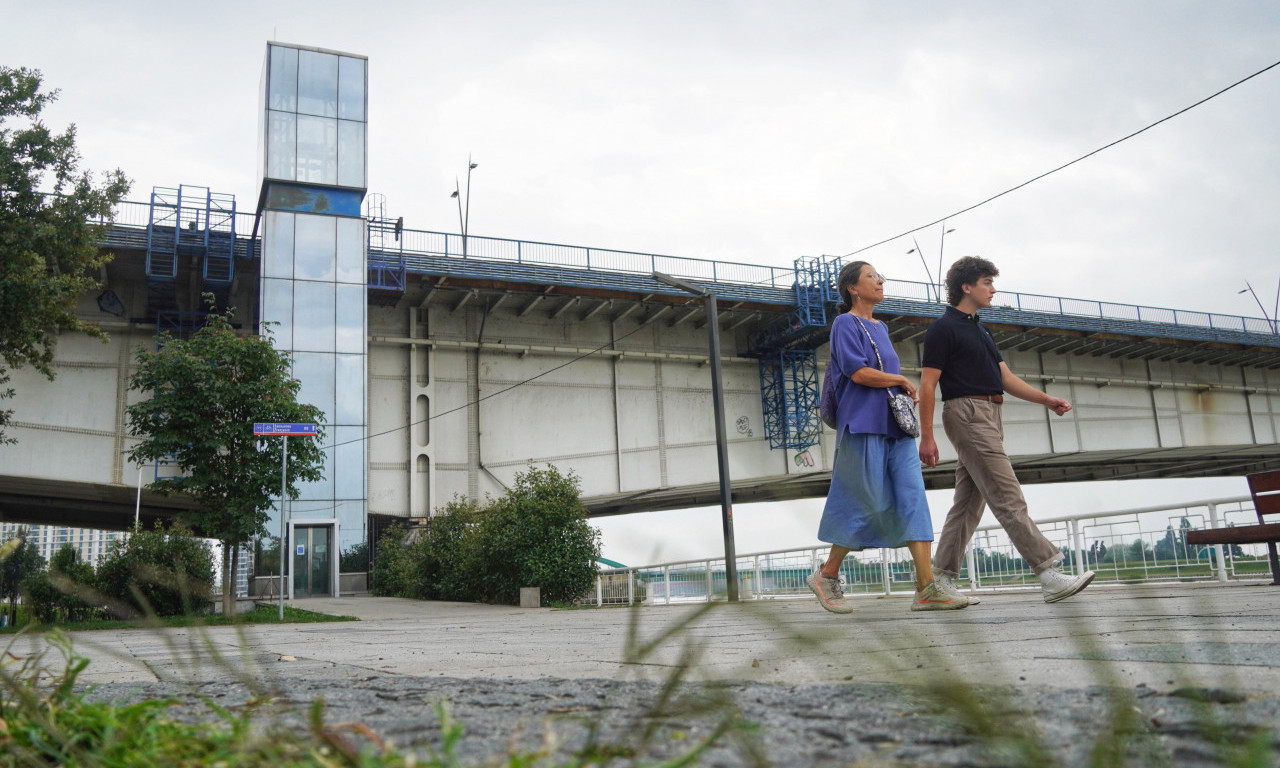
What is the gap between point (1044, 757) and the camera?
632mm

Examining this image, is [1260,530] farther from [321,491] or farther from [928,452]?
[321,491]

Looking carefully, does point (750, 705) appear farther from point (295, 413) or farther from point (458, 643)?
point (295, 413)

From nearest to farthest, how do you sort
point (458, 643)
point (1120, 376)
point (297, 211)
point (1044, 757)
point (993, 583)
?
point (1044, 757) → point (458, 643) → point (993, 583) → point (297, 211) → point (1120, 376)

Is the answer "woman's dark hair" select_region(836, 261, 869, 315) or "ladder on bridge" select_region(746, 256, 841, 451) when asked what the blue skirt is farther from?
"ladder on bridge" select_region(746, 256, 841, 451)

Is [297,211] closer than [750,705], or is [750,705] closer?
[750,705]

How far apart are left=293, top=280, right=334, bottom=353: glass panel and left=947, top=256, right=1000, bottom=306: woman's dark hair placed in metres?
22.1

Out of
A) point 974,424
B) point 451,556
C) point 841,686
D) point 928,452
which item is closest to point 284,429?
point 451,556

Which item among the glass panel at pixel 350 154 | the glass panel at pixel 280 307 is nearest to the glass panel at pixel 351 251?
the glass panel at pixel 350 154

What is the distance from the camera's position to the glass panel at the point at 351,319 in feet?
84.7

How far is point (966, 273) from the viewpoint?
5910mm

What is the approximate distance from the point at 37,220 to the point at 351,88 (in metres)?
13.0

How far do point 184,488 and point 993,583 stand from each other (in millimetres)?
12223

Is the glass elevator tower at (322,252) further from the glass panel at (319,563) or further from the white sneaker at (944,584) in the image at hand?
the white sneaker at (944,584)

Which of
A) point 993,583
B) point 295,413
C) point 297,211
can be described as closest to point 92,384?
point 297,211
